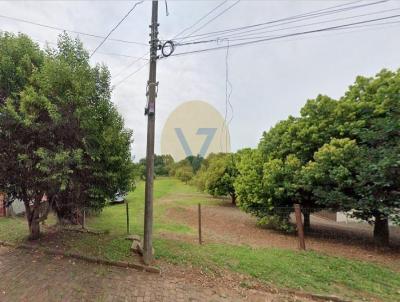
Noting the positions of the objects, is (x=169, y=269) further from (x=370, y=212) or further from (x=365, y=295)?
(x=370, y=212)

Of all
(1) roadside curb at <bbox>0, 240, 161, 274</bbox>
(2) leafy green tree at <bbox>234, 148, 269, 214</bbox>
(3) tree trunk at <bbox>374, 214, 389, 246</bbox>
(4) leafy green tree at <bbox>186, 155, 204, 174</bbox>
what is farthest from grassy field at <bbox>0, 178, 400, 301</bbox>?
(4) leafy green tree at <bbox>186, 155, 204, 174</bbox>

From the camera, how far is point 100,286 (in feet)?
14.3

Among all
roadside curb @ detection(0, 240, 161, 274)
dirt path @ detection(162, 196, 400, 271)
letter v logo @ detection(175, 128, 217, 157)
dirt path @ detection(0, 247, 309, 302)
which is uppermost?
letter v logo @ detection(175, 128, 217, 157)

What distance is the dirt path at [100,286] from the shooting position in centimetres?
408

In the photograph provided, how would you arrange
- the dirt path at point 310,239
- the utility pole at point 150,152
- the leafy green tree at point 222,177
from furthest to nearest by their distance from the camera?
the leafy green tree at point 222,177
the dirt path at point 310,239
the utility pole at point 150,152

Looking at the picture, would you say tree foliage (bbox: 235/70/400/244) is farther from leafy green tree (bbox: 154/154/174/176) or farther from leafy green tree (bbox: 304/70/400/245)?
leafy green tree (bbox: 154/154/174/176)

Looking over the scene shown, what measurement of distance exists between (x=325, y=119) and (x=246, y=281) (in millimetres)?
5941

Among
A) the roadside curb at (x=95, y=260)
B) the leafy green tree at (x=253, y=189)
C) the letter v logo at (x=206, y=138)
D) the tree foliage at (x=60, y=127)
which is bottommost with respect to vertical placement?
the roadside curb at (x=95, y=260)

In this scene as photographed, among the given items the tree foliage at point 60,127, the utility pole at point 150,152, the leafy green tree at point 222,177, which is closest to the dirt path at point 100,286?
the utility pole at point 150,152

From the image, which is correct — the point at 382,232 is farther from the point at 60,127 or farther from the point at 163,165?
the point at 163,165

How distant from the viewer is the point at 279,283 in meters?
A: 4.57

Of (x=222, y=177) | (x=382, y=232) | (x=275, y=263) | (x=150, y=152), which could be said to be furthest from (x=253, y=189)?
(x=222, y=177)

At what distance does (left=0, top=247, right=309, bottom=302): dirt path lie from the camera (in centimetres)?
408

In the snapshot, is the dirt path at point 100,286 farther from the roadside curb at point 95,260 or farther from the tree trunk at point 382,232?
the tree trunk at point 382,232
